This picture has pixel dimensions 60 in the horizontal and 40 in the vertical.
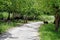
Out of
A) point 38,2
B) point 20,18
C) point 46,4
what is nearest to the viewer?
point 46,4

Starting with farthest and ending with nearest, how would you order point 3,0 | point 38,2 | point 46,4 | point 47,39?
1. point 38,2
2. point 46,4
3. point 3,0
4. point 47,39

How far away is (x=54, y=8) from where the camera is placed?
20.2 meters

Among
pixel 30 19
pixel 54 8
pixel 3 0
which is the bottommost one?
pixel 30 19

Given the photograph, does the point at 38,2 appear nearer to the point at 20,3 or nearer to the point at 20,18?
the point at 20,3

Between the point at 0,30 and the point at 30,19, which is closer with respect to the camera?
the point at 0,30

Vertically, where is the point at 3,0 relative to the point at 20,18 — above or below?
above

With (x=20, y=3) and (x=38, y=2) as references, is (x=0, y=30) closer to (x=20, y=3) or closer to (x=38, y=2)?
(x=20, y=3)

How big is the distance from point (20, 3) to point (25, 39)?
15.0 ft

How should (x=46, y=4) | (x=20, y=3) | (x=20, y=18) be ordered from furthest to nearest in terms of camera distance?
(x=20, y=18) < (x=46, y=4) < (x=20, y=3)

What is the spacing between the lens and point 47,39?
14.6 m

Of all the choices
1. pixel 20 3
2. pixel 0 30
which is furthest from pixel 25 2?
pixel 0 30

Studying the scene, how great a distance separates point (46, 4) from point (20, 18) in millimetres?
22641

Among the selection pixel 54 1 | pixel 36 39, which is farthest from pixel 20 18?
pixel 36 39

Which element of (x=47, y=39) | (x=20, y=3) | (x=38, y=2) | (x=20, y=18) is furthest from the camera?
(x=20, y=18)
